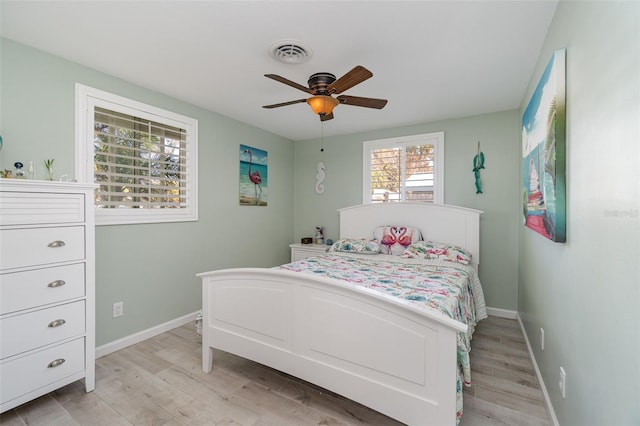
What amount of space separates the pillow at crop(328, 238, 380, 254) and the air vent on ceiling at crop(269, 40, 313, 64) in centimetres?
215

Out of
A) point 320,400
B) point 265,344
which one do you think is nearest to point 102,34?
point 265,344

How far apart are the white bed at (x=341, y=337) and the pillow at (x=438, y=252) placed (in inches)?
70.1

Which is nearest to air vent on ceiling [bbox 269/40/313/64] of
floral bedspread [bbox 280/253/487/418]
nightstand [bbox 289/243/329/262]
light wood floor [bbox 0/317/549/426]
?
floral bedspread [bbox 280/253/487/418]

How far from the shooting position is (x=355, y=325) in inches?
65.5

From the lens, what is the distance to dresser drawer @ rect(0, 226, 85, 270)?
1675 millimetres

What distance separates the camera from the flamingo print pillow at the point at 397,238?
11.5 ft

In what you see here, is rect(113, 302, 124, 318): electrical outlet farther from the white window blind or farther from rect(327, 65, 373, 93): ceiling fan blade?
rect(327, 65, 373, 93): ceiling fan blade

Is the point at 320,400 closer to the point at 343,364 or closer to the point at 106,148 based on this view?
the point at 343,364

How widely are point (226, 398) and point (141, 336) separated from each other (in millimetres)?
1378

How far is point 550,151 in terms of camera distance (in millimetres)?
1567

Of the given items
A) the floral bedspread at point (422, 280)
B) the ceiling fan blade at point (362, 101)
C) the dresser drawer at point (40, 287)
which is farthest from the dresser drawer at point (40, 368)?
the ceiling fan blade at point (362, 101)

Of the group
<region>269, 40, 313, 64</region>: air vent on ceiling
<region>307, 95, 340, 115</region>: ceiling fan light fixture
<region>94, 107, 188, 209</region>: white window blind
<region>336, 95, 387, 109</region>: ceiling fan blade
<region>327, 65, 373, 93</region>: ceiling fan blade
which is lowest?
<region>94, 107, 188, 209</region>: white window blind

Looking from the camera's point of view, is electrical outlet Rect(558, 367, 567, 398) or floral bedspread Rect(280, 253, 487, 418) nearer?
electrical outlet Rect(558, 367, 567, 398)

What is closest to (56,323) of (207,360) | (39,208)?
(39,208)
